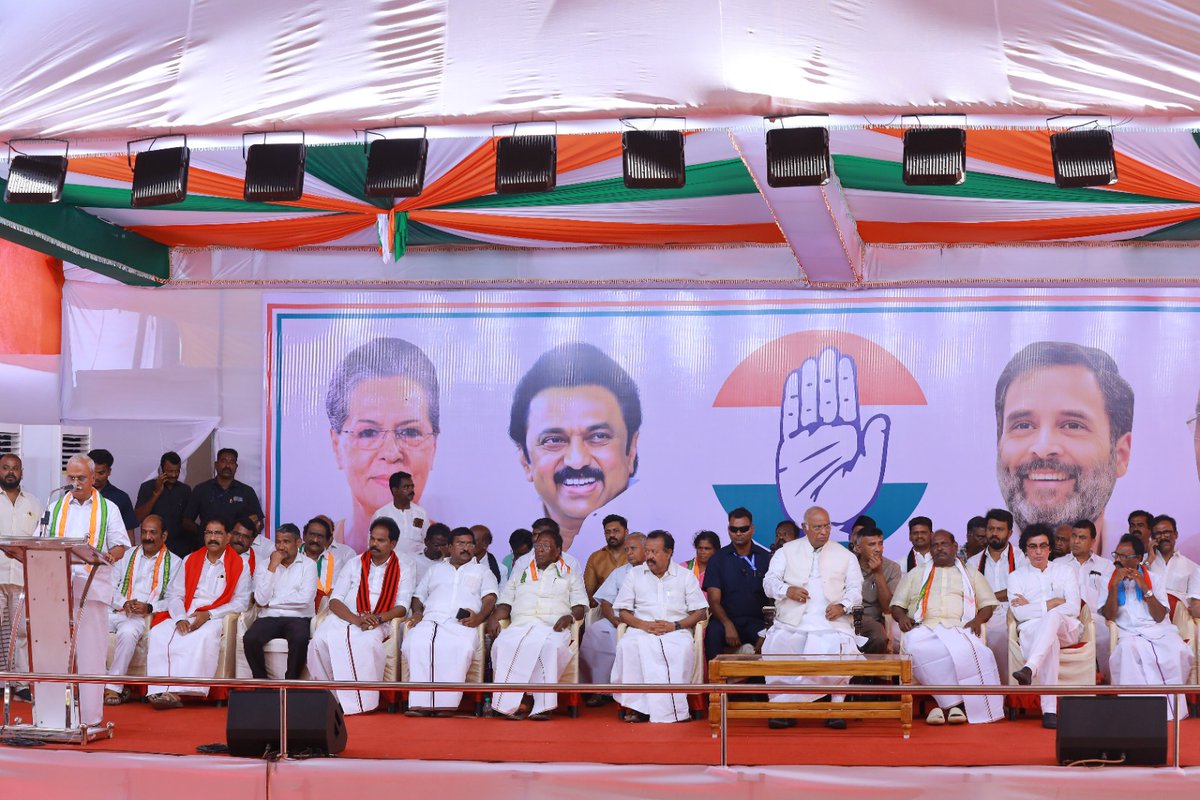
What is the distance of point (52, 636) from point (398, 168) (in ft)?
9.36

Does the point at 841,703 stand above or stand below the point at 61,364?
below

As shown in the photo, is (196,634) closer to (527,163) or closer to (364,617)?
(364,617)

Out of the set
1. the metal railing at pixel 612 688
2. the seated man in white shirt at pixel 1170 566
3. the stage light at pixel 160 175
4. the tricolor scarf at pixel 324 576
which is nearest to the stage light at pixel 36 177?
the stage light at pixel 160 175

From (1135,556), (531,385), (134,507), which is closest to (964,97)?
(1135,556)

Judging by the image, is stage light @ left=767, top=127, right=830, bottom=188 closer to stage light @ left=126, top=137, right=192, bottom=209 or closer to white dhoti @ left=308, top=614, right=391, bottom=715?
stage light @ left=126, top=137, right=192, bottom=209

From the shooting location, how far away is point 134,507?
34.1 feet

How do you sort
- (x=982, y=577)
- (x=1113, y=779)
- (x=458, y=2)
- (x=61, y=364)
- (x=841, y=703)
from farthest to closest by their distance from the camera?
(x=61, y=364) < (x=982, y=577) < (x=841, y=703) < (x=458, y=2) < (x=1113, y=779)

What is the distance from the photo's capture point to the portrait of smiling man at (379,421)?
411 inches

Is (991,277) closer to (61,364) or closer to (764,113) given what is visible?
(764,113)

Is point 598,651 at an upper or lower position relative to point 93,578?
lower

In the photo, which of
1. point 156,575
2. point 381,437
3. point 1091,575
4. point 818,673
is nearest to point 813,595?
point 818,673

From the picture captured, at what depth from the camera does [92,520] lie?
26.5ft

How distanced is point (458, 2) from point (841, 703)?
13.8 ft

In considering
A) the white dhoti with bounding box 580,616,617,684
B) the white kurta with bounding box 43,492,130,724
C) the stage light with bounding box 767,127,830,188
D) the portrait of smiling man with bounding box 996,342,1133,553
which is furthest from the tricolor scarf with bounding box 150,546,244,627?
the portrait of smiling man with bounding box 996,342,1133,553
